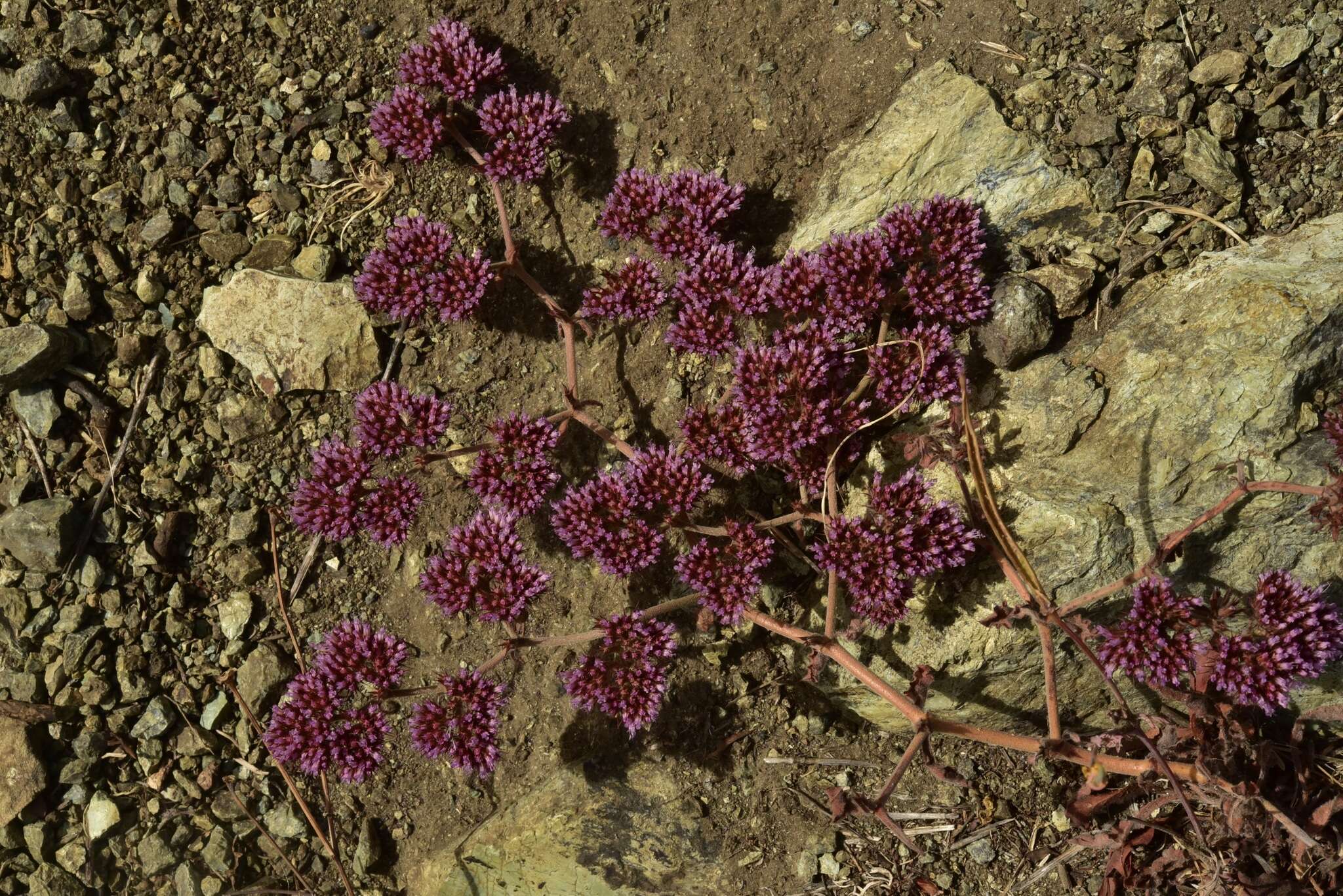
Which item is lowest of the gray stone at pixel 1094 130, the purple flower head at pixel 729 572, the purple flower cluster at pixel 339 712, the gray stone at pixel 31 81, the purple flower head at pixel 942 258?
the purple flower cluster at pixel 339 712

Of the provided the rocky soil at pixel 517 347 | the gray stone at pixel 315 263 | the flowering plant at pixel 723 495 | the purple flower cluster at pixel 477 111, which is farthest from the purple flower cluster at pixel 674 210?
the gray stone at pixel 315 263

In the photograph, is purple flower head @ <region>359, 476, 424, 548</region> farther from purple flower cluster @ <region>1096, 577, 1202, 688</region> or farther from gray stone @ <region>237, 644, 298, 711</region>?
purple flower cluster @ <region>1096, 577, 1202, 688</region>

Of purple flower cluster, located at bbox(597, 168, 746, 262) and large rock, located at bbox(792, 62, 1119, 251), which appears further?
purple flower cluster, located at bbox(597, 168, 746, 262)

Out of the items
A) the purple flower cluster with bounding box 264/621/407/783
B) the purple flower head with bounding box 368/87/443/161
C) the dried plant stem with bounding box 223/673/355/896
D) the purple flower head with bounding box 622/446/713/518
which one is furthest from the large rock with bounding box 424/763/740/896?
the purple flower head with bounding box 368/87/443/161

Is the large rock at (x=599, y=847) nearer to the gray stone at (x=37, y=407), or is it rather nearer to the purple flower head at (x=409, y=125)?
the gray stone at (x=37, y=407)

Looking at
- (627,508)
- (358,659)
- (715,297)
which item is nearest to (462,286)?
(715,297)
